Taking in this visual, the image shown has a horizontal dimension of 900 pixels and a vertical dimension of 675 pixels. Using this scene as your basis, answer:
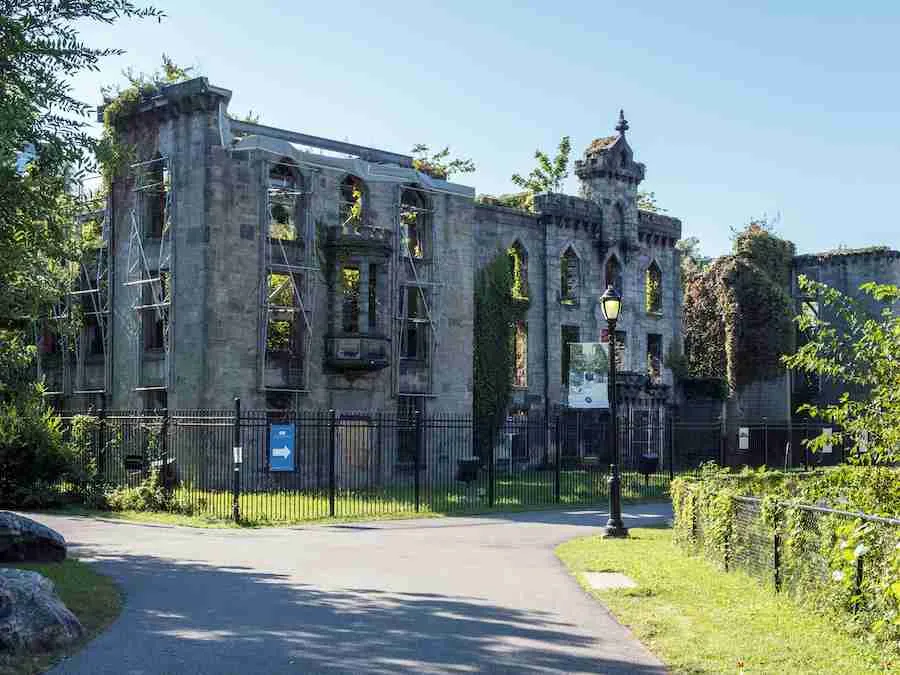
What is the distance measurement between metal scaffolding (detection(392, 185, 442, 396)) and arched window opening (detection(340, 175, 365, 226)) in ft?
4.63

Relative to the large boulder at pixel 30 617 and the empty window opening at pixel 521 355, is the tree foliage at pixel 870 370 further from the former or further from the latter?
the empty window opening at pixel 521 355

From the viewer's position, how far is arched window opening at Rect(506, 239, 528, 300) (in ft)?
142

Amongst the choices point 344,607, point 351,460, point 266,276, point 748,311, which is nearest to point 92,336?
point 266,276

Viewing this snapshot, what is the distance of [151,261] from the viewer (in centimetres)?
3441

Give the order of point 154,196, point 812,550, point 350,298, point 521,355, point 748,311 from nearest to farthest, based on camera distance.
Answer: point 812,550 → point 154,196 → point 350,298 → point 521,355 → point 748,311

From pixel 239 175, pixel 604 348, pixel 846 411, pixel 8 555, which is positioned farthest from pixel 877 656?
pixel 604 348

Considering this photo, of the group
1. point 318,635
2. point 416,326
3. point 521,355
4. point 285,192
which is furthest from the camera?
point 521,355

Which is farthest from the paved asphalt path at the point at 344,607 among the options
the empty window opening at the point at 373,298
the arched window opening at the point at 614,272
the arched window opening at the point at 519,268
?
the arched window opening at the point at 614,272

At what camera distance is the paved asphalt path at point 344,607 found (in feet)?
30.5

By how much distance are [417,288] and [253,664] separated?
29.3 meters

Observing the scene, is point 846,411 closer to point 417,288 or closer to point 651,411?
point 417,288

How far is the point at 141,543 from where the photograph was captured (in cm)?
1850

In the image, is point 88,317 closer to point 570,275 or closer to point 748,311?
point 570,275

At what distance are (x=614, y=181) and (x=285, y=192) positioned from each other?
59.2ft
